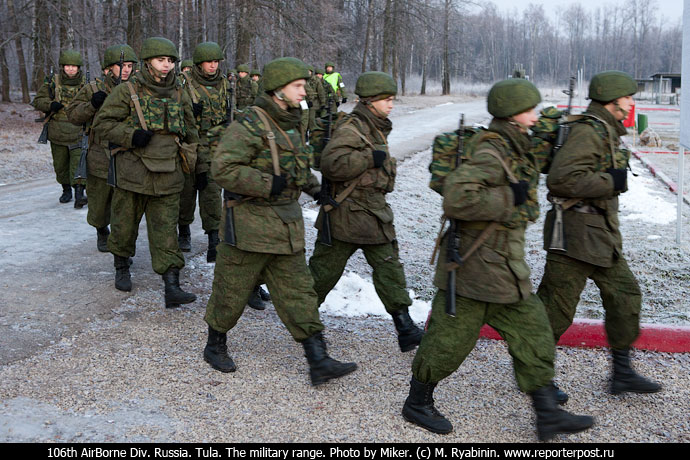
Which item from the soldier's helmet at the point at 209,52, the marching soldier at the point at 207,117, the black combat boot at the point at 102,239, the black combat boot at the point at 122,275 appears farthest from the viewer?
the black combat boot at the point at 102,239

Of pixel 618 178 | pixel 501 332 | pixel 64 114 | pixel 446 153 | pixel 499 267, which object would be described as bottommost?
pixel 501 332

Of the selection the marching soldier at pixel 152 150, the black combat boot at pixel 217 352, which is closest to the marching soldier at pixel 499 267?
the black combat boot at pixel 217 352

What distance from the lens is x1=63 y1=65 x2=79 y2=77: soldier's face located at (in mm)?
9016

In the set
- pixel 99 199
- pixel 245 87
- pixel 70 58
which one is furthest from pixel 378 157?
pixel 245 87

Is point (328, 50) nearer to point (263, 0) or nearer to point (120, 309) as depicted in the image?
point (263, 0)

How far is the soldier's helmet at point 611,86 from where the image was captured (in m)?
4.40

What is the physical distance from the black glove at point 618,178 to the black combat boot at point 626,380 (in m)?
1.00

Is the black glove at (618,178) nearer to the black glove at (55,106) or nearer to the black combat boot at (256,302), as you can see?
the black combat boot at (256,302)

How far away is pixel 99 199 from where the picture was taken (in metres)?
7.03

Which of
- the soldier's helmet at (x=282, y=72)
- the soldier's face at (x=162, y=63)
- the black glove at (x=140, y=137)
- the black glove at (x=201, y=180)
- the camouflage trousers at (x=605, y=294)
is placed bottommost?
the camouflage trousers at (x=605, y=294)

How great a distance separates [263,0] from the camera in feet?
84.1

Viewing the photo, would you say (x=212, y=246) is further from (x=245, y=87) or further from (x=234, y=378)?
(x=245, y=87)

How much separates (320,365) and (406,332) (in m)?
0.88

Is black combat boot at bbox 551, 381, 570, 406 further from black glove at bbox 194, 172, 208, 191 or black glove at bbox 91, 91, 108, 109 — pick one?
black glove at bbox 91, 91, 108, 109
